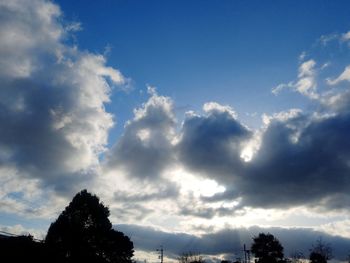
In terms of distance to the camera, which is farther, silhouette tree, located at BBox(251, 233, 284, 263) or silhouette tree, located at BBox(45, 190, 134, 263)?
silhouette tree, located at BBox(251, 233, 284, 263)

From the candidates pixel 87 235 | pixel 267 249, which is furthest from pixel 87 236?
pixel 267 249

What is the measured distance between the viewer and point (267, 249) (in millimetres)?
106688

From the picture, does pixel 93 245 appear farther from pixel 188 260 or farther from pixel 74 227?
pixel 188 260

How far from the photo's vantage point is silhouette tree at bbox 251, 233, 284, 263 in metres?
106

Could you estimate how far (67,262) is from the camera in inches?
→ 2206

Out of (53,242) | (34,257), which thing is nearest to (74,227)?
(53,242)

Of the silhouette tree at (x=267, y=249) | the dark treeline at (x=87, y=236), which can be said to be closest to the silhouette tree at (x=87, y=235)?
the dark treeline at (x=87, y=236)

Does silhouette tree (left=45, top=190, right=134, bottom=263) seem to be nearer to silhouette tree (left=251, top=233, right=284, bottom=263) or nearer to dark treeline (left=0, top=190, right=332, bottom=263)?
dark treeline (left=0, top=190, right=332, bottom=263)

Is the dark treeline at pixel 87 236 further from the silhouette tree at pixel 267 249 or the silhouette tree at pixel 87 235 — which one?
the silhouette tree at pixel 267 249

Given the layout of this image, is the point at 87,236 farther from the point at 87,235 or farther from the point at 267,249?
the point at 267,249

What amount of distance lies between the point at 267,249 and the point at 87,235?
2391 inches

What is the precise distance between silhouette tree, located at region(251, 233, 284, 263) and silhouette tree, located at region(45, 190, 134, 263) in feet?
159

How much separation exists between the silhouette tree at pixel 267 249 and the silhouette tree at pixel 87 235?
159 feet

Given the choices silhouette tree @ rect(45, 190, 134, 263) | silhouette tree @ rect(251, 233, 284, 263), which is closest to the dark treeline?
silhouette tree @ rect(45, 190, 134, 263)
